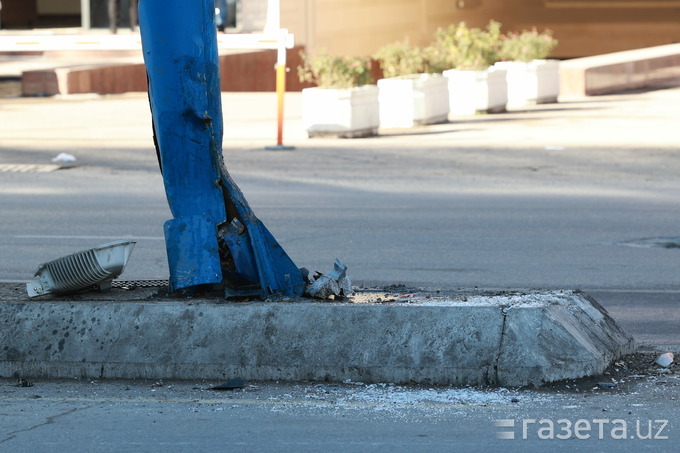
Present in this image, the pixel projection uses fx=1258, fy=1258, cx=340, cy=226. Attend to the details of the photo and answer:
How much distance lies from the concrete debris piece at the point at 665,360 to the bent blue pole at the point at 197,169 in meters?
2.04

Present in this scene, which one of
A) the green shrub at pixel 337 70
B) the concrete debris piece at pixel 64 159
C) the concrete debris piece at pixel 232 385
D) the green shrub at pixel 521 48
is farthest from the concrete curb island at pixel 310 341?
the green shrub at pixel 521 48

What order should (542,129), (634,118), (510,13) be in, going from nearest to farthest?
(542,129)
(634,118)
(510,13)

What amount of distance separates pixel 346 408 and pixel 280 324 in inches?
29.4

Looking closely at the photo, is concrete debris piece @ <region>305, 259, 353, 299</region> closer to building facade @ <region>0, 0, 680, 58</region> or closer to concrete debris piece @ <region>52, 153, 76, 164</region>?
concrete debris piece @ <region>52, 153, 76, 164</region>

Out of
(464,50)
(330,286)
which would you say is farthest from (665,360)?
(464,50)

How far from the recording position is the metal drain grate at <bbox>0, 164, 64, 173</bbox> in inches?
700

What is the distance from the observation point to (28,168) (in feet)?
59.1

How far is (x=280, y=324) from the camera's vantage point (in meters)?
6.70

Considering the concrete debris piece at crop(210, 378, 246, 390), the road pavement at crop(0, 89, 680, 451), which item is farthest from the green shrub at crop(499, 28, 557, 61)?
the concrete debris piece at crop(210, 378, 246, 390)

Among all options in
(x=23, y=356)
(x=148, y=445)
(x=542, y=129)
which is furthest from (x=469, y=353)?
(x=542, y=129)

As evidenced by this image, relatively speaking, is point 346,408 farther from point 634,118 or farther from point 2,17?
point 2,17

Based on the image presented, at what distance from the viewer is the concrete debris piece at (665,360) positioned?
22.7 ft

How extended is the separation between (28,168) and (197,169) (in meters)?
11.4

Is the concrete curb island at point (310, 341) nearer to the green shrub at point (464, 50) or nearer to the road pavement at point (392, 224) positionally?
the road pavement at point (392, 224)
